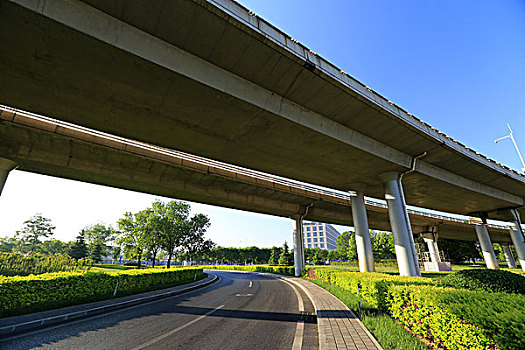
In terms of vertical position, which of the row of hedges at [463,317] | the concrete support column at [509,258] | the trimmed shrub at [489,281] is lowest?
the row of hedges at [463,317]

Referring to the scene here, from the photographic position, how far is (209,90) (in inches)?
400

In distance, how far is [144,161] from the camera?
17.2 m

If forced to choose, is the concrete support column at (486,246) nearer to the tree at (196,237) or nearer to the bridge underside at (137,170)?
the bridge underside at (137,170)

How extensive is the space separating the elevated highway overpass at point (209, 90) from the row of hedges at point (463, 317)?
8836mm

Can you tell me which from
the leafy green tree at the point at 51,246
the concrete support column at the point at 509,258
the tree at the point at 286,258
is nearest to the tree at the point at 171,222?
the tree at the point at 286,258

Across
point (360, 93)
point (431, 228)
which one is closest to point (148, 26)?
point (360, 93)

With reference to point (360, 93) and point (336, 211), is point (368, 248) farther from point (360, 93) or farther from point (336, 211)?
point (360, 93)

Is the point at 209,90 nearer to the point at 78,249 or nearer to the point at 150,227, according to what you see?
the point at 150,227

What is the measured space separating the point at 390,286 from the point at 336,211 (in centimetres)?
2553

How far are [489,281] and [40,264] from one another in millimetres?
24206

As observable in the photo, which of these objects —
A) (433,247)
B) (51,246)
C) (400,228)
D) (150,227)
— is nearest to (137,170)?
(150,227)

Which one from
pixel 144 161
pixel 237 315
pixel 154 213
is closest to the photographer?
pixel 237 315

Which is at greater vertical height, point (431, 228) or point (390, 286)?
point (431, 228)

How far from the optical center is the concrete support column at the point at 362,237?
20.5 m
